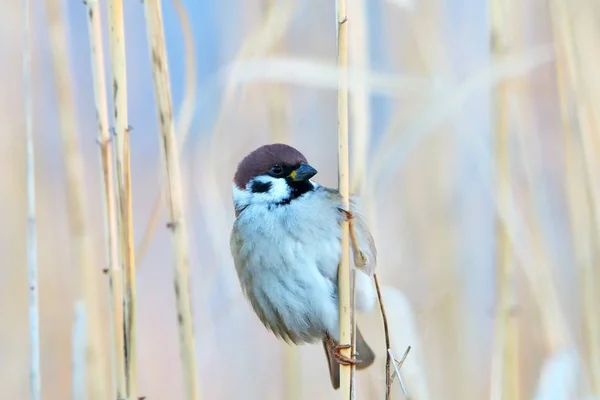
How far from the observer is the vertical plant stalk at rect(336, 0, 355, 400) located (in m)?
1.11

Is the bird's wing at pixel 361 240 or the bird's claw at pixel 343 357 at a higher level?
the bird's wing at pixel 361 240

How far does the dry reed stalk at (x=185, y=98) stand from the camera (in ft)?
4.34

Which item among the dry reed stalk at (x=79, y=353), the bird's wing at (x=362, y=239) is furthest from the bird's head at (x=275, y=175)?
the dry reed stalk at (x=79, y=353)

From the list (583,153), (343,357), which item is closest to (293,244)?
(343,357)

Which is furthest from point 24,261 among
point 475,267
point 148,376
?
point 475,267

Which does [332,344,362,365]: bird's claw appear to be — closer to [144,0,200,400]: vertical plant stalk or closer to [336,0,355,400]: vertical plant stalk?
[336,0,355,400]: vertical plant stalk

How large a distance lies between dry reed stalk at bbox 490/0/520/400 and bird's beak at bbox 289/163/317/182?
371 millimetres

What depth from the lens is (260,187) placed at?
1.53 metres

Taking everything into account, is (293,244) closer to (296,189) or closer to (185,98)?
(296,189)

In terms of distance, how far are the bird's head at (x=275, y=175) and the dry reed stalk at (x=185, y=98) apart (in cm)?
19

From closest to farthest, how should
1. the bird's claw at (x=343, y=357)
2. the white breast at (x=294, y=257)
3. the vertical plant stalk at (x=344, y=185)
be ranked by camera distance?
the vertical plant stalk at (x=344, y=185), the bird's claw at (x=343, y=357), the white breast at (x=294, y=257)

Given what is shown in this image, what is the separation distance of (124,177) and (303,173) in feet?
1.36

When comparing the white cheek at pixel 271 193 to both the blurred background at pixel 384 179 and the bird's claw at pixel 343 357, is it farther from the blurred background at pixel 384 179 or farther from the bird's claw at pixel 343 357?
the bird's claw at pixel 343 357

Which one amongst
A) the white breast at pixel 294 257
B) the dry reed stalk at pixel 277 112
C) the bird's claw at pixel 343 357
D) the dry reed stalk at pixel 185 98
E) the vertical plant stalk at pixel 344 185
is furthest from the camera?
the dry reed stalk at pixel 277 112
